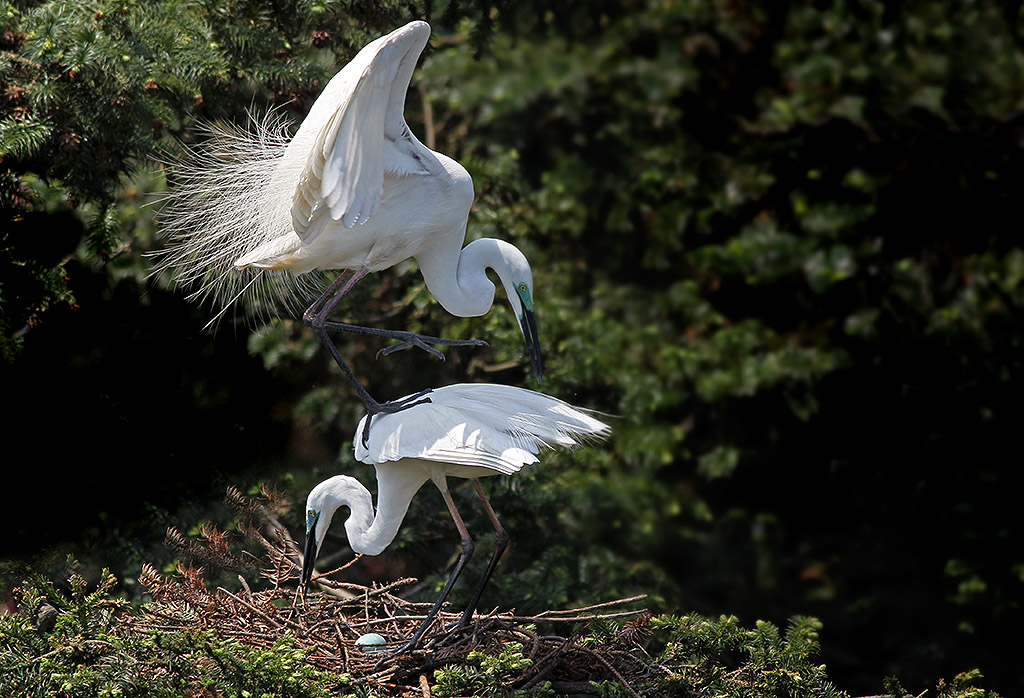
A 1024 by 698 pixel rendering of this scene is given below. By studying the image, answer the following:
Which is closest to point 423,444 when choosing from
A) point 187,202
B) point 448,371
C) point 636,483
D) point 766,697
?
point 766,697

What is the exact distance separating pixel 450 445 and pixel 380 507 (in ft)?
1.13

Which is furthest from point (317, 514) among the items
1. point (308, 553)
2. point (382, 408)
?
point (382, 408)

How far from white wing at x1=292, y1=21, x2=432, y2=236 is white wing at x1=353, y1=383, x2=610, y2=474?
46 centimetres

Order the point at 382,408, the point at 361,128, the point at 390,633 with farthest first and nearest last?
the point at 390,633
the point at 382,408
the point at 361,128

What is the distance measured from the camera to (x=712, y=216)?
3.82m

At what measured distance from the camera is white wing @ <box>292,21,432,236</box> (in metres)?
1.89

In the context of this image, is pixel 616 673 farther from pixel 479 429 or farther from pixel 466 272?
pixel 466 272

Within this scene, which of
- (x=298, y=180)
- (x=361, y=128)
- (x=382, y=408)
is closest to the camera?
(x=361, y=128)

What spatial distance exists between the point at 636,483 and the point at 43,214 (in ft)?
7.21

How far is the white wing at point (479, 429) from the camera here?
210 centimetres

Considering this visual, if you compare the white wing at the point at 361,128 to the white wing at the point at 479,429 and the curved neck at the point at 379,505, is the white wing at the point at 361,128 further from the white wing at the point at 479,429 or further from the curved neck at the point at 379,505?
the curved neck at the point at 379,505

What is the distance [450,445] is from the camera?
2113 millimetres

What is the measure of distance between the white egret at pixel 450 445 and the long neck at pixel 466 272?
0.20 metres

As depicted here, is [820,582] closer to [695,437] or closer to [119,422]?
[695,437]
